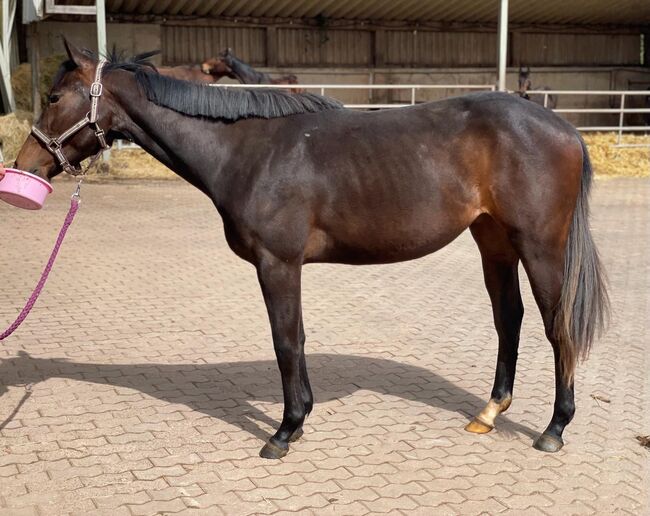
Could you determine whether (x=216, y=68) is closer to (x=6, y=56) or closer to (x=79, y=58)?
(x=6, y=56)

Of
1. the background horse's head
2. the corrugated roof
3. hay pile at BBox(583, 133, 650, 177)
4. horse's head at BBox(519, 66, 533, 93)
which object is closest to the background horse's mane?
the background horse's head

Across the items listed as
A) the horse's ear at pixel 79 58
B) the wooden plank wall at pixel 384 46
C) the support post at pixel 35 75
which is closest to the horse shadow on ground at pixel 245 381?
the horse's ear at pixel 79 58

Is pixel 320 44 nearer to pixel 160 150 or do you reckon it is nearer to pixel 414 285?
pixel 414 285

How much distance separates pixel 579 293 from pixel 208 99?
1995 mm

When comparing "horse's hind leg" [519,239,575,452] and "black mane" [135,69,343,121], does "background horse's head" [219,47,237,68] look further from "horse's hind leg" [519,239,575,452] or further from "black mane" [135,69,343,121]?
"horse's hind leg" [519,239,575,452]

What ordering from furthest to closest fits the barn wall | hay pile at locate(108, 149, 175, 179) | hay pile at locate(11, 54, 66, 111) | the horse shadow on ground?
the barn wall → hay pile at locate(11, 54, 66, 111) → hay pile at locate(108, 149, 175, 179) → the horse shadow on ground

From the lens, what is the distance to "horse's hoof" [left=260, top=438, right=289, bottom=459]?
11.6 feet

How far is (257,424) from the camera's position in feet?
12.9

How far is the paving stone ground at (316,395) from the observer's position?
10.5ft

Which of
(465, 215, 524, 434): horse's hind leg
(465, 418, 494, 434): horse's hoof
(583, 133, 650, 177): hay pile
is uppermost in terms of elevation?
(465, 215, 524, 434): horse's hind leg

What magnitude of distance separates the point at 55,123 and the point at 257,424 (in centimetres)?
179

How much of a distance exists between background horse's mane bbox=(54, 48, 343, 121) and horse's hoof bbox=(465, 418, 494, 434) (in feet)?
5.76

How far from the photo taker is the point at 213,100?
3615mm

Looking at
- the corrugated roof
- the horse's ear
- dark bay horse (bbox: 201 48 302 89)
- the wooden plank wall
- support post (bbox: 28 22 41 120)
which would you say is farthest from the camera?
the wooden plank wall
